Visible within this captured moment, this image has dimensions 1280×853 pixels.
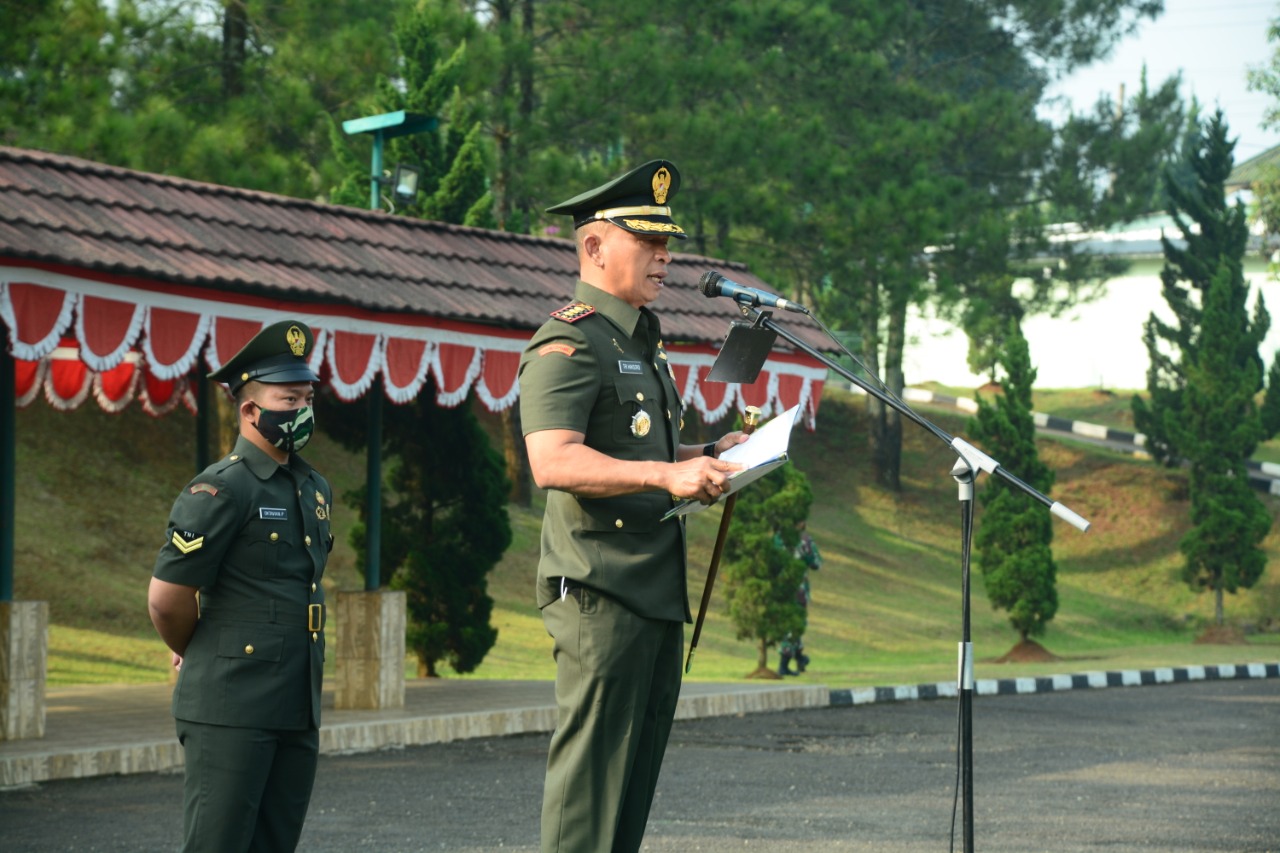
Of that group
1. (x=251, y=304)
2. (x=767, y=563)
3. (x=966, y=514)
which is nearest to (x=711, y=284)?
(x=966, y=514)

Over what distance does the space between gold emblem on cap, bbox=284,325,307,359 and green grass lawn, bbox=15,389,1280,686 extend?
9.49m

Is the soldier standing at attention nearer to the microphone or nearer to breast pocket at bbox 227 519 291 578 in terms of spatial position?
the microphone

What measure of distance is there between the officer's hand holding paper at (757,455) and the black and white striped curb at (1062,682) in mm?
10904

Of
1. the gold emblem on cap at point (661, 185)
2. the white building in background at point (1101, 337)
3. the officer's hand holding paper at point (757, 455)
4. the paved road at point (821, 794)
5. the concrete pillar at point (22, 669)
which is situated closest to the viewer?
the officer's hand holding paper at point (757, 455)

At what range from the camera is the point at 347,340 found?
10.9 m

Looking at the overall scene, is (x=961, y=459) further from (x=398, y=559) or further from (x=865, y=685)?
(x=865, y=685)

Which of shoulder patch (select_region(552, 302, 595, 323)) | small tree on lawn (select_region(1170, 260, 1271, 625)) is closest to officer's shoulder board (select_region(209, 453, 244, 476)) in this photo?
shoulder patch (select_region(552, 302, 595, 323))

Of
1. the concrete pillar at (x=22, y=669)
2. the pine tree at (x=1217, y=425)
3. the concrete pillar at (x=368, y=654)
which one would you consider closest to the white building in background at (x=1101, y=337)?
the pine tree at (x=1217, y=425)

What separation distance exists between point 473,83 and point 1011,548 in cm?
1037

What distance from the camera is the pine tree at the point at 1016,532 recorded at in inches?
942

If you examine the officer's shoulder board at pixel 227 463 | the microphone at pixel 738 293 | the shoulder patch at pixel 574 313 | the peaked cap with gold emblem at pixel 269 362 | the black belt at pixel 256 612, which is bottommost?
the black belt at pixel 256 612

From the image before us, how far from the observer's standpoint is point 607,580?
4.16 metres

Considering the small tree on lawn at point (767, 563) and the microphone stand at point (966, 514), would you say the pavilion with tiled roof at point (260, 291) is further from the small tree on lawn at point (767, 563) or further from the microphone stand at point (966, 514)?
the microphone stand at point (966, 514)

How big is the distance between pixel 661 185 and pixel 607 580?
42.2 inches
